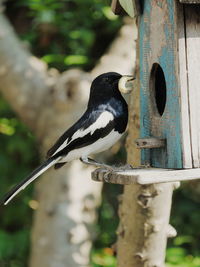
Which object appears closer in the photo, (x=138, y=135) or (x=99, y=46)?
(x=138, y=135)

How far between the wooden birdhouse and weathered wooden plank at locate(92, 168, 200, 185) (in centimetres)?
13

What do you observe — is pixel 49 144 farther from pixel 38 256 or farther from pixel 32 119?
pixel 38 256

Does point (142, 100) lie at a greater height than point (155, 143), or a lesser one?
greater

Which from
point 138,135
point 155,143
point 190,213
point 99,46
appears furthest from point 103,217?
point 155,143

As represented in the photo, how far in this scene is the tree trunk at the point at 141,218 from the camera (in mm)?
Answer: 3107

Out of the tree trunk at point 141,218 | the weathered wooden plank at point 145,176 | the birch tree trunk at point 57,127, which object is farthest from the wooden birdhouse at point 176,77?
the birch tree trunk at point 57,127

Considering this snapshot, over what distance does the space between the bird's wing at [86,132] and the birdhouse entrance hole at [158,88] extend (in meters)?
0.21

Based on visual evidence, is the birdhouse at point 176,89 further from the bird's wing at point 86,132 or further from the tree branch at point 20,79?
the tree branch at point 20,79

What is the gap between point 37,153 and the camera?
18.0ft

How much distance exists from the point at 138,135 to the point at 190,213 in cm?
238

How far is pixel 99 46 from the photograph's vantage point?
5.80 meters

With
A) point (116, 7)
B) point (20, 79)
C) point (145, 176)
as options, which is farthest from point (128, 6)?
point (20, 79)

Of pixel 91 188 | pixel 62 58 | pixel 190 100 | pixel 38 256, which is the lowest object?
pixel 38 256

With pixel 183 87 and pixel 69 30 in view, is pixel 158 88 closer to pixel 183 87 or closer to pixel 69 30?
pixel 183 87
